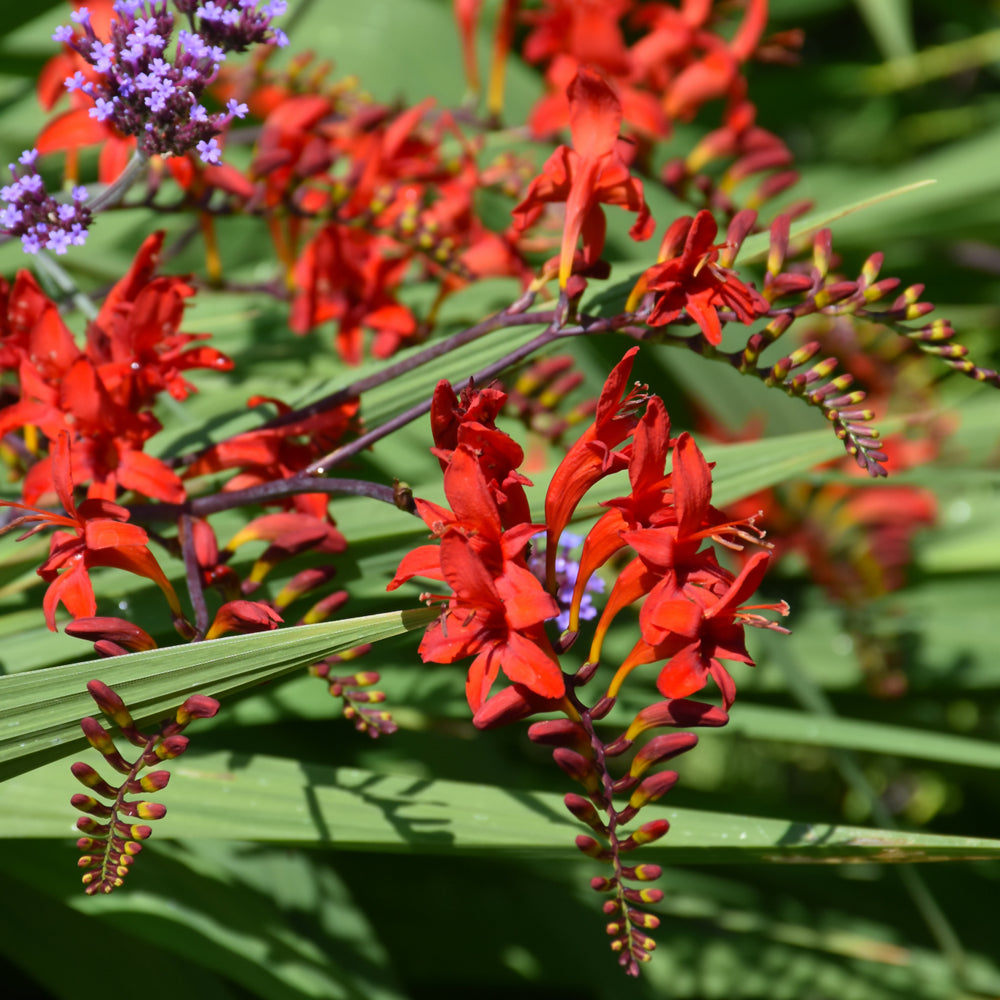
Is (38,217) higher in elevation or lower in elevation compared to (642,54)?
lower

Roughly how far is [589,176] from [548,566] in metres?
0.25

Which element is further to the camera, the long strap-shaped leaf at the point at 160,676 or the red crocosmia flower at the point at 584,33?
the red crocosmia flower at the point at 584,33

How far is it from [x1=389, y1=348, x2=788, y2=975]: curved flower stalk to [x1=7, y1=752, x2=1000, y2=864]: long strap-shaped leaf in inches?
5.6

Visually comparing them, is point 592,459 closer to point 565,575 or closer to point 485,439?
point 485,439

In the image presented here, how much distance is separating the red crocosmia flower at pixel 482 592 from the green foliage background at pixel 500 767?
47 millimetres

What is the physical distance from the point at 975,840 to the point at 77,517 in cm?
Result: 55

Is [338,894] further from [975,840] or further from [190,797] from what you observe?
[975,840]

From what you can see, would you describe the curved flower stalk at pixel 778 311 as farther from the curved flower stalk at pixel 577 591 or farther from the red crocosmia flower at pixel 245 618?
the red crocosmia flower at pixel 245 618

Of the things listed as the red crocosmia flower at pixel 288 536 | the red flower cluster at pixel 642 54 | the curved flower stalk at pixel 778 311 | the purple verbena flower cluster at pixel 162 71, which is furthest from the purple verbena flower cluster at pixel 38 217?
the red flower cluster at pixel 642 54

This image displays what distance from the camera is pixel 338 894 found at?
2.99 feet

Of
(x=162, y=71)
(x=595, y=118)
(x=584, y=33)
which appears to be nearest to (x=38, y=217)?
(x=162, y=71)

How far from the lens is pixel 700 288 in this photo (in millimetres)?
566

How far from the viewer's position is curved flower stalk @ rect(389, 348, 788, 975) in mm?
467

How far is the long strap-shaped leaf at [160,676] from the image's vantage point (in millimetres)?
479
